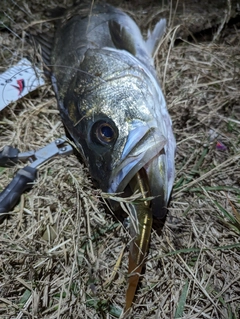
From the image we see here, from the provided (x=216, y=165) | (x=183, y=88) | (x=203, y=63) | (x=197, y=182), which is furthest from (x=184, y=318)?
(x=203, y=63)

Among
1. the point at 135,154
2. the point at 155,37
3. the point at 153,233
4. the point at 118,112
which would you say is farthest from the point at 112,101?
the point at 155,37

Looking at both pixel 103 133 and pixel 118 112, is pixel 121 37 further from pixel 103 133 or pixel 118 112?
pixel 103 133

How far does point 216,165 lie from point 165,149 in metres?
0.58

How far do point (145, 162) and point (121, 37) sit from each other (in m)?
1.13

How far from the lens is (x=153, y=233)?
2193 mm

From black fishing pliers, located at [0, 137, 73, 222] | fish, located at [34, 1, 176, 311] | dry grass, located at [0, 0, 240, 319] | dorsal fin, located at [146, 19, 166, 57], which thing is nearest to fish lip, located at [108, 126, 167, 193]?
fish, located at [34, 1, 176, 311]

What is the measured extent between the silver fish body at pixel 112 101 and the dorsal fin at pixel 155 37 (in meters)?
0.15

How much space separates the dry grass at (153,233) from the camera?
6.57 ft

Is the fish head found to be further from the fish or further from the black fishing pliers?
the black fishing pliers

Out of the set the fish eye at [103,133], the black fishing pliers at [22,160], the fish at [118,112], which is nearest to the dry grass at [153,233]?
the black fishing pliers at [22,160]

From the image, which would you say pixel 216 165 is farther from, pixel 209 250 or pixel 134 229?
pixel 134 229

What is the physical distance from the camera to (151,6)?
10.9 ft

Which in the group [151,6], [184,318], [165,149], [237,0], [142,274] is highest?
[151,6]

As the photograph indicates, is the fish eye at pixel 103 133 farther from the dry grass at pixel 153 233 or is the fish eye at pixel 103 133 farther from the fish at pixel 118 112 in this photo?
the dry grass at pixel 153 233
